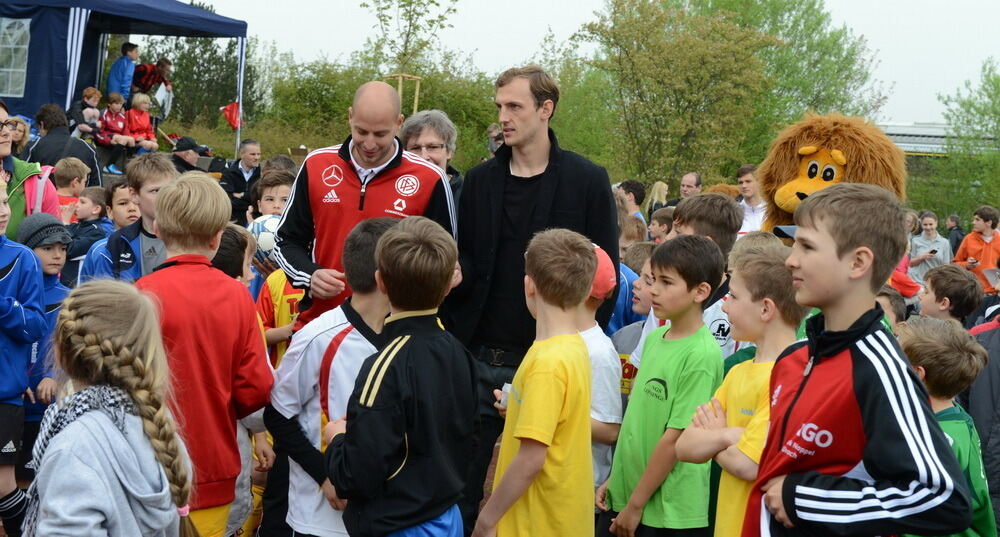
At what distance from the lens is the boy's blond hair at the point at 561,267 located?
369 centimetres

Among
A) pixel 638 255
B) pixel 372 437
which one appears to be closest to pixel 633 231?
pixel 638 255

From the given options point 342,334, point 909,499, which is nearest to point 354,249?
point 342,334

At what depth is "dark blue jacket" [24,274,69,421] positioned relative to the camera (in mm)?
5594

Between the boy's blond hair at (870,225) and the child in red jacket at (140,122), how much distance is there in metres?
17.3

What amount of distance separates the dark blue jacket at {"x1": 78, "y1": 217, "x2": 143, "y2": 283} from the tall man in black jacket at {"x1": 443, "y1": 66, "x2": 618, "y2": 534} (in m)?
1.93

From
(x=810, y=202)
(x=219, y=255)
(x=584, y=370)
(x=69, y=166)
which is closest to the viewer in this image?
(x=810, y=202)

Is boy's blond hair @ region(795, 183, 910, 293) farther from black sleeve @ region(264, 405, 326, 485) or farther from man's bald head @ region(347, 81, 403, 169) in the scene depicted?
man's bald head @ region(347, 81, 403, 169)

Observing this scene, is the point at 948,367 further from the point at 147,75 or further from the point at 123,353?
the point at 147,75

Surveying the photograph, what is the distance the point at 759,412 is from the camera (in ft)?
10.9

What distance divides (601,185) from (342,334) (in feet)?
4.87

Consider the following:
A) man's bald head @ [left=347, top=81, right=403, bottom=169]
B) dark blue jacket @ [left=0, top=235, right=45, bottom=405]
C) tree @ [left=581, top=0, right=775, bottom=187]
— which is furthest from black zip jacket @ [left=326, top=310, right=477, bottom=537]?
tree @ [left=581, top=0, right=775, bottom=187]

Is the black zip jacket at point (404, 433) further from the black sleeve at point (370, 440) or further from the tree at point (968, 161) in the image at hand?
the tree at point (968, 161)

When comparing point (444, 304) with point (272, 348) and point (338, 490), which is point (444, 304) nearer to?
point (272, 348)

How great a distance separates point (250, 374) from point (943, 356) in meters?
2.84
